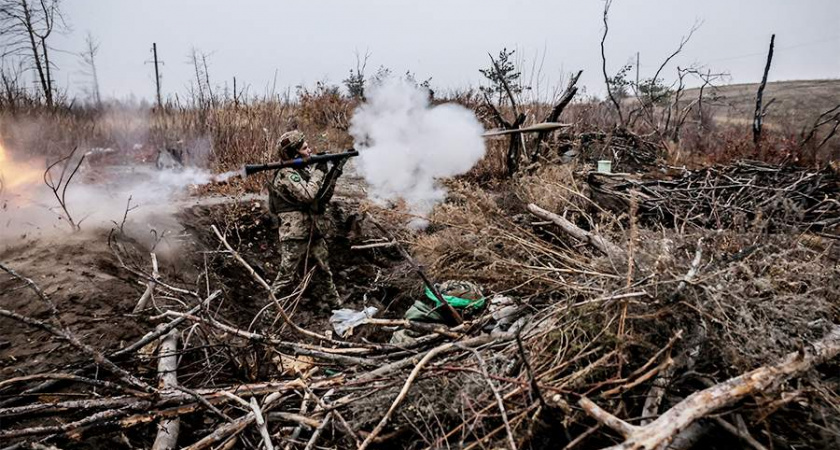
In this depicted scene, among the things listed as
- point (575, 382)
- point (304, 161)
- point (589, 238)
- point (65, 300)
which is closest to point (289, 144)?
point (304, 161)

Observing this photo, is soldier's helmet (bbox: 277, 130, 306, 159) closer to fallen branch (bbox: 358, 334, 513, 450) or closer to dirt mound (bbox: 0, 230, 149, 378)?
dirt mound (bbox: 0, 230, 149, 378)

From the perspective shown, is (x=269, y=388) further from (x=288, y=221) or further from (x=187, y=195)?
(x=187, y=195)

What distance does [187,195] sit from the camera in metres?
7.59

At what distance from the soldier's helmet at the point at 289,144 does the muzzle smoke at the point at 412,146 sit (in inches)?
72.0

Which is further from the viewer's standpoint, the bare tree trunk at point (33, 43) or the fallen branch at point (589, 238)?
the bare tree trunk at point (33, 43)

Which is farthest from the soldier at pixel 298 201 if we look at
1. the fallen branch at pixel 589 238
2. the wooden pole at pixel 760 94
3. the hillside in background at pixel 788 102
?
the hillside in background at pixel 788 102

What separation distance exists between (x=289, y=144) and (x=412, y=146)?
7.41ft

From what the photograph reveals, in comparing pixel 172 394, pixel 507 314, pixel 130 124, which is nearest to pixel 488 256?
pixel 507 314

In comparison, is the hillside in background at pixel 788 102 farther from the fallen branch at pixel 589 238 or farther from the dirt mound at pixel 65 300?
the dirt mound at pixel 65 300

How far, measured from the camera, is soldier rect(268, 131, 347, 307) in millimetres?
4871

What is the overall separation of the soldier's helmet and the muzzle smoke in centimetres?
183

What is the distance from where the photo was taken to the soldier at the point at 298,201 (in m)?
4.87

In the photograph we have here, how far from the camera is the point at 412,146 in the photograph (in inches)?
259

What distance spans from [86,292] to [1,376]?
46.4 inches
